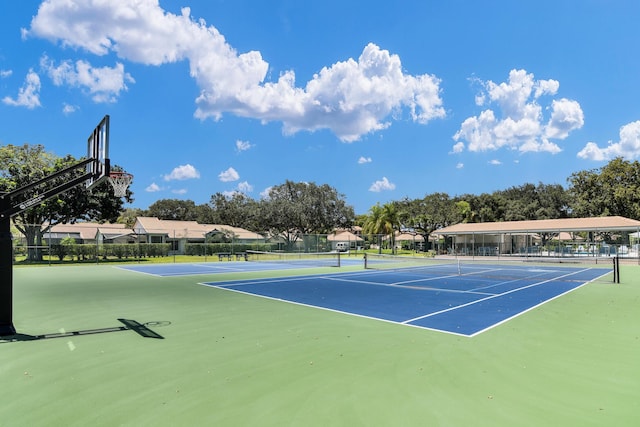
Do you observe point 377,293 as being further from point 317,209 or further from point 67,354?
point 317,209

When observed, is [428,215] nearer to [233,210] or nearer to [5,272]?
[233,210]

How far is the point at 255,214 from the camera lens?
63.1 meters

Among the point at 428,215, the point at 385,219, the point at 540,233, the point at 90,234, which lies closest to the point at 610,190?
the point at 540,233

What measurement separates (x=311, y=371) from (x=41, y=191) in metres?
34.2

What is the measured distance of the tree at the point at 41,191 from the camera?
106 feet

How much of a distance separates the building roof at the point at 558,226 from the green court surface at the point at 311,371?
34501mm

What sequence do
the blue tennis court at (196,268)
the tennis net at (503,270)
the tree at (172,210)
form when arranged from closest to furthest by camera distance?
the tennis net at (503,270), the blue tennis court at (196,268), the tree at (172,210)

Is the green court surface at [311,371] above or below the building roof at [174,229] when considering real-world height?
below

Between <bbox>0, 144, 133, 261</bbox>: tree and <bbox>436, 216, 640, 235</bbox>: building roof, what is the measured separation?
38.2 m

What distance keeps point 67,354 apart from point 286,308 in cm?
514

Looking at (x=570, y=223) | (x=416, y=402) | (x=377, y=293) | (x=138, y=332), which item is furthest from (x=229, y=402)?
(x=570, y=223)

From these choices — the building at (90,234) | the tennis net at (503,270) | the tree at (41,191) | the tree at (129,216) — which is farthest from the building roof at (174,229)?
the tennis net at (503,270)

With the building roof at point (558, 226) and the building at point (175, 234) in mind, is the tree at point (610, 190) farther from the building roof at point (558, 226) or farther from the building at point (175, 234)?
the building at point (175, 234)

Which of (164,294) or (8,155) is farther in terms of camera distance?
(8,155)
